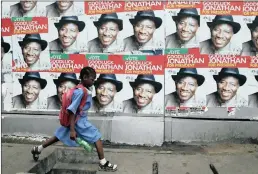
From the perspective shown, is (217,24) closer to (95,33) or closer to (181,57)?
(181,57)

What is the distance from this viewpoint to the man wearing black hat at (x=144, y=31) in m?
5.34

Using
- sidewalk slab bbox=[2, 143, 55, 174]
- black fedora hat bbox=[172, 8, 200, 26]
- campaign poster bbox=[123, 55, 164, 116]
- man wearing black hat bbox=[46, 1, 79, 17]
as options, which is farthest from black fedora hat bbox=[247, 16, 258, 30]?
sidewalk slab bbox=[2, 143, 55, 174]

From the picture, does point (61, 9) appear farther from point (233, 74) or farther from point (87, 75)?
point (233, 74)

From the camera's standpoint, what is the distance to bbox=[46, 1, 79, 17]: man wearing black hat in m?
5.54

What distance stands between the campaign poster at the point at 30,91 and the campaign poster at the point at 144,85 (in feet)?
4.82

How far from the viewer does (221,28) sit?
529 cm

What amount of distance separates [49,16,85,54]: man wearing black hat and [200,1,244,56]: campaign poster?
2038 millimetres

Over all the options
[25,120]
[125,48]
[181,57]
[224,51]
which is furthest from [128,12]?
[25,120]

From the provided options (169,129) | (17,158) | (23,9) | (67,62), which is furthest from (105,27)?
(17,158)

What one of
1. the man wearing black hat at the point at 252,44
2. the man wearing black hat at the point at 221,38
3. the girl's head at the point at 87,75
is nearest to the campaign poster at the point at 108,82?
the girl's head at the point at 87,75

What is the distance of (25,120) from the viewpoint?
585 centimetres

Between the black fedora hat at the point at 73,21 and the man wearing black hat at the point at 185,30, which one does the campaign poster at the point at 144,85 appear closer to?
Result: the man wearing black hat at the point at 185,30

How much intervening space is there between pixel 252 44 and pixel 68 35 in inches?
120

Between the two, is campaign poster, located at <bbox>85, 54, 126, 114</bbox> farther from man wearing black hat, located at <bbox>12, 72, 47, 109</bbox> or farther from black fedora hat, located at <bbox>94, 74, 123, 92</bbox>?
man wearing black hat, located at <bbox>12, 72, 47, 109</bbox>
